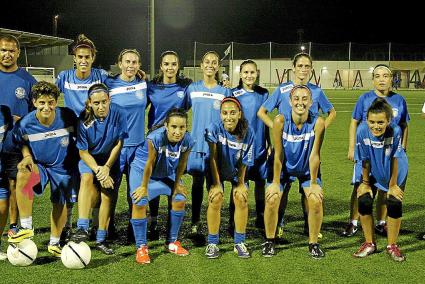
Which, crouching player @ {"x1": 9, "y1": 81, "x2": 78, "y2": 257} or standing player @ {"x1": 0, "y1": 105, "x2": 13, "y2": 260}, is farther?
standing player @ {"x1": 0, "y1": 105, "x2": 13, "y2": 260}

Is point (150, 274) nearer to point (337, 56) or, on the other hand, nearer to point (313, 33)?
point (337, 56)

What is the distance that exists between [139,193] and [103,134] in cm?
62

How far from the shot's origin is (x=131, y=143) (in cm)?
506

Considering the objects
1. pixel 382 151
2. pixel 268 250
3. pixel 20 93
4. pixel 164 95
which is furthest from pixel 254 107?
pixel 20 93

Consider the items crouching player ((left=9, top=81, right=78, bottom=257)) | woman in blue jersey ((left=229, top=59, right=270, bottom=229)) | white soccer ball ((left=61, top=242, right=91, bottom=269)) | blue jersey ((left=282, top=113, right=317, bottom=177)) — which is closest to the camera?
white soccer ball ((left=61, top=242, right=91, bottom=269))

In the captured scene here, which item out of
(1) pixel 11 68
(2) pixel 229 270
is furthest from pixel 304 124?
(1) pixel 11 68

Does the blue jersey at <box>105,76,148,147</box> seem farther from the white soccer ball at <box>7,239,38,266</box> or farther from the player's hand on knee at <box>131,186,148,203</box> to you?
the white soccer ball at <box>7,239,38,266</box>

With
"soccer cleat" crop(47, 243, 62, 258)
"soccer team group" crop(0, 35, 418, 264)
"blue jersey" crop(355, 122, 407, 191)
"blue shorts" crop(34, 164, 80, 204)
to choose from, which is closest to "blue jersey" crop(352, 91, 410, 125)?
"soccer team group" crop(0, 35, 418, 264)

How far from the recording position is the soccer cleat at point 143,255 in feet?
14.5

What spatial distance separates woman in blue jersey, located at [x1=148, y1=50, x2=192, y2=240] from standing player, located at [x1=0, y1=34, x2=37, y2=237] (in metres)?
1.14

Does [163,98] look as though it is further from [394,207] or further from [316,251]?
[394,207]

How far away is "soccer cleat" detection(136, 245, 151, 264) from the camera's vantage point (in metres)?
4.41

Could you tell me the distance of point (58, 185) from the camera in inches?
180

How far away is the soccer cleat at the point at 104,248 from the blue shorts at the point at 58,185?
1.52ft
